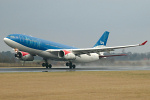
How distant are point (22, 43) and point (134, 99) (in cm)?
3774

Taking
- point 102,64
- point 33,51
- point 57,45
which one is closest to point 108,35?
point 102,64

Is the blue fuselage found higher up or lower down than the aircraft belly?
higher up

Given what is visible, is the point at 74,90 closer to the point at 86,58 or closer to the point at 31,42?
the point at 31,42

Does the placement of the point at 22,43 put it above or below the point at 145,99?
above

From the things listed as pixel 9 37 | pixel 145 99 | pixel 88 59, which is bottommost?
pixel 145 99

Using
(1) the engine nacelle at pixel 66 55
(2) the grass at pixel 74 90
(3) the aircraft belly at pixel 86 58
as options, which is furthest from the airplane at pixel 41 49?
(2) the grass at pixel 74 90

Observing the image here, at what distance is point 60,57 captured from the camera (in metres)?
51.9

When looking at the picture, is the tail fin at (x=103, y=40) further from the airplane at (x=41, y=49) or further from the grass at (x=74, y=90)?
the grass at (x=74, y=90)

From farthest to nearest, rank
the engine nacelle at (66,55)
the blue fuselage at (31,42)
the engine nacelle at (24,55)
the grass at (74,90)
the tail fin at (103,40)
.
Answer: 1. the tail fin at (103,40)
2. the engine nacelle at (24,55)
3. the engine nacelle at (66,55)
4. the blue fuselage at (31,42)
5. the grass at (74,90)

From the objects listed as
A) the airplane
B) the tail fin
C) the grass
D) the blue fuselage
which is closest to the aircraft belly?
the airplane

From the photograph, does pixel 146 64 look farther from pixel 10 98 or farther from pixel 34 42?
pixel 10 98

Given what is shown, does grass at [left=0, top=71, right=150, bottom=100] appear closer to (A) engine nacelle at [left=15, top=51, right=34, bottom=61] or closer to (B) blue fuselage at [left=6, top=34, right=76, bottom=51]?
(B) blue fuselage at [left=6, top=34, right=76, bottom=51]

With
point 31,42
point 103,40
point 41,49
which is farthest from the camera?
point 103,40

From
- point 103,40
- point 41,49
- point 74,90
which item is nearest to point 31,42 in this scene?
point 41,49
